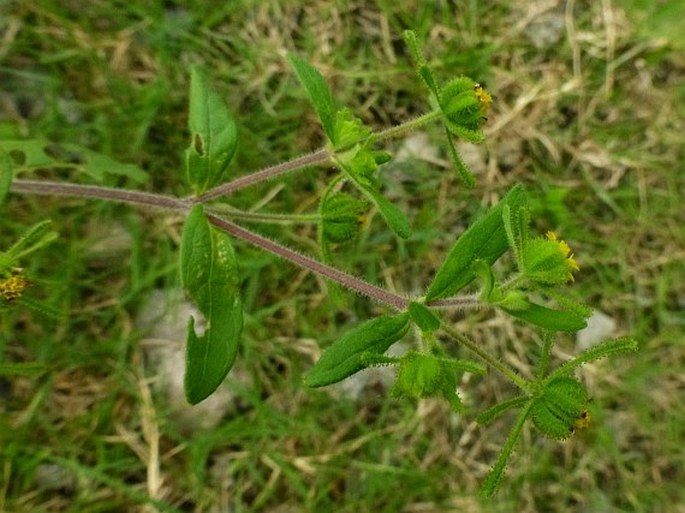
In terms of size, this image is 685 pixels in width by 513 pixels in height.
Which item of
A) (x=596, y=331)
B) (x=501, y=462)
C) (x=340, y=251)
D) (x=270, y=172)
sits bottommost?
(x=596, y=331)

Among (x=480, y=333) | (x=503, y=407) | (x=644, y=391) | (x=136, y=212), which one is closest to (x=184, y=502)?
(x=136, y=212)

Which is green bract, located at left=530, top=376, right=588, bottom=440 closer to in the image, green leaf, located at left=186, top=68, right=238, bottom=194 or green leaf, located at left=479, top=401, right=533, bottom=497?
green leaf, located at left=479, top=401, right=533, bottom=497

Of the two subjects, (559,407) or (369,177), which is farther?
(369,177)

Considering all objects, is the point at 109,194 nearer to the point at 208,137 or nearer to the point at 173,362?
the point at 208,137

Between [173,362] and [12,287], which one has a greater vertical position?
[12,287]

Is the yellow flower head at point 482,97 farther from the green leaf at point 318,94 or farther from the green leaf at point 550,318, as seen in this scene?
the green leaf at point 550,318

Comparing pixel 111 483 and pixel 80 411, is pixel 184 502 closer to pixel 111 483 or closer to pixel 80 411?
pixel 111 483

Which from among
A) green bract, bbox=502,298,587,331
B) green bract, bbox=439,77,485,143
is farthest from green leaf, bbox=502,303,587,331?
green bract, bbox=439,77,485,143

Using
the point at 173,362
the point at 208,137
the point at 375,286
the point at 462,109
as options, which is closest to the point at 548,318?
the point at 375,286
